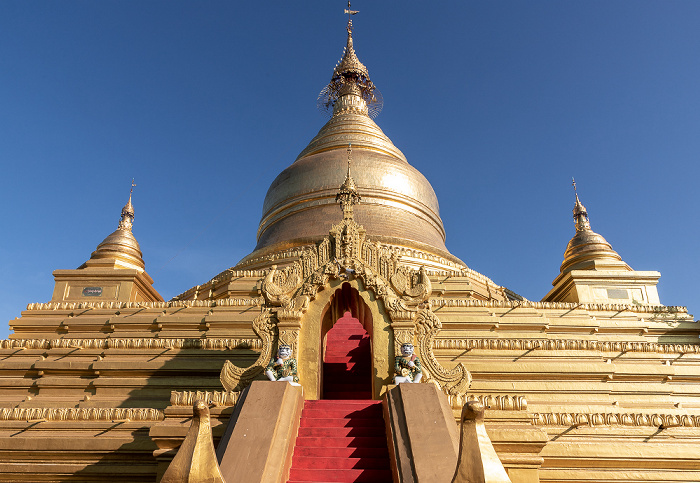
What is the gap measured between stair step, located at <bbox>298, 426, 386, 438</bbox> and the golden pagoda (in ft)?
0.49

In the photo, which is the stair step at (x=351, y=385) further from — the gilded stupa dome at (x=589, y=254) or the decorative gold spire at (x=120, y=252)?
the decorative gold spire at (x=120, y=252)

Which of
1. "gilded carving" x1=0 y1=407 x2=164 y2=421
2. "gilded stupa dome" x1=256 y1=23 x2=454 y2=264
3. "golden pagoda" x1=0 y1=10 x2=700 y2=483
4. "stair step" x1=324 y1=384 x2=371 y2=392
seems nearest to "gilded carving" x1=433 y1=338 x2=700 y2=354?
"golden pagoda" x1=0 y1=10 x2=700 y2=483

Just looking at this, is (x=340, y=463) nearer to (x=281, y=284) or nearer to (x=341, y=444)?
(x=341, y=444)

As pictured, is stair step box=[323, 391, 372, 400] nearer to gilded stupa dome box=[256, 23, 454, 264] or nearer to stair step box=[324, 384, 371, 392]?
stair step box=[324, 384, 371, 392]

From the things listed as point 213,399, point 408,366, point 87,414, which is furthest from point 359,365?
point 87,414

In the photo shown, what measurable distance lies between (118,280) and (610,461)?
1803 cm

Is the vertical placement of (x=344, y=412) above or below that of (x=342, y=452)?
above

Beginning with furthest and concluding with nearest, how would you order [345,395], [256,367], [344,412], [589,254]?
[589,254] → [345,395] → [256,367] → [344,412]

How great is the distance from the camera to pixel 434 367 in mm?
8898

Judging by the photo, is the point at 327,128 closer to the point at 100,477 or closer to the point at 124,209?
the point at 124,209

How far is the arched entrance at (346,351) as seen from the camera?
1014 cm

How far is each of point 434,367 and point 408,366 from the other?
1.45 feet

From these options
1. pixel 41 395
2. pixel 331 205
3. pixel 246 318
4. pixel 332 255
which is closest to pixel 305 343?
pixel 332 255

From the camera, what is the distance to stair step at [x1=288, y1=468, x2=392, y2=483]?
661 centimetres
